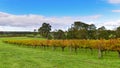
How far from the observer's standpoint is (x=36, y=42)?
3816 inches

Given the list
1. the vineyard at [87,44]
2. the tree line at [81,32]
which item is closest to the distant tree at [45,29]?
A: the tree line at [81,32]

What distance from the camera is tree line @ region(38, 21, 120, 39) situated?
125 m

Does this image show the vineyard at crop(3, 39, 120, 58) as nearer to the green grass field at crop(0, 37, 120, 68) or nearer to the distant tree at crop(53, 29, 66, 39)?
the green grass field at crop(0, 37, 120, 68)

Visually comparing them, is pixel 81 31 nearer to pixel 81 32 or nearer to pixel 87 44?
pixel 81 32

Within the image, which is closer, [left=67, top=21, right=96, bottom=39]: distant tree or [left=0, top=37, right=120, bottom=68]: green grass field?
[left=0, top=37, right=120, bottom=68]: green grass field

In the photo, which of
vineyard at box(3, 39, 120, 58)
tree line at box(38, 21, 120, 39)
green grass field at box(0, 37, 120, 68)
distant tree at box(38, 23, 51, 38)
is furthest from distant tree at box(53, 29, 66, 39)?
green grass field at box(0, 37, 120, 68)

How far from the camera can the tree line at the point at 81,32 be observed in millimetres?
124875

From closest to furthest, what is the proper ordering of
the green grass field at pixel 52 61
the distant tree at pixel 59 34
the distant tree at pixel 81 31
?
the green grass field at pixel 52 61
the distant tree at pixel 81 31
the distant tree at pixel 59 34

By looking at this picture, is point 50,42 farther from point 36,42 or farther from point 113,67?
point 113,67

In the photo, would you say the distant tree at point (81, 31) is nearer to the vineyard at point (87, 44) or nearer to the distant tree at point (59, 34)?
the distant tree at point (59, 34)

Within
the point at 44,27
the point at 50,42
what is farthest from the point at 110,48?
the point at 44,27

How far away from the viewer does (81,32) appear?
13700cm

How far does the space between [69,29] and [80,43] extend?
3315 inches

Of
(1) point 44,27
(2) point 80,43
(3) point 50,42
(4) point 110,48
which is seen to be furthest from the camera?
(1) point 44,27
